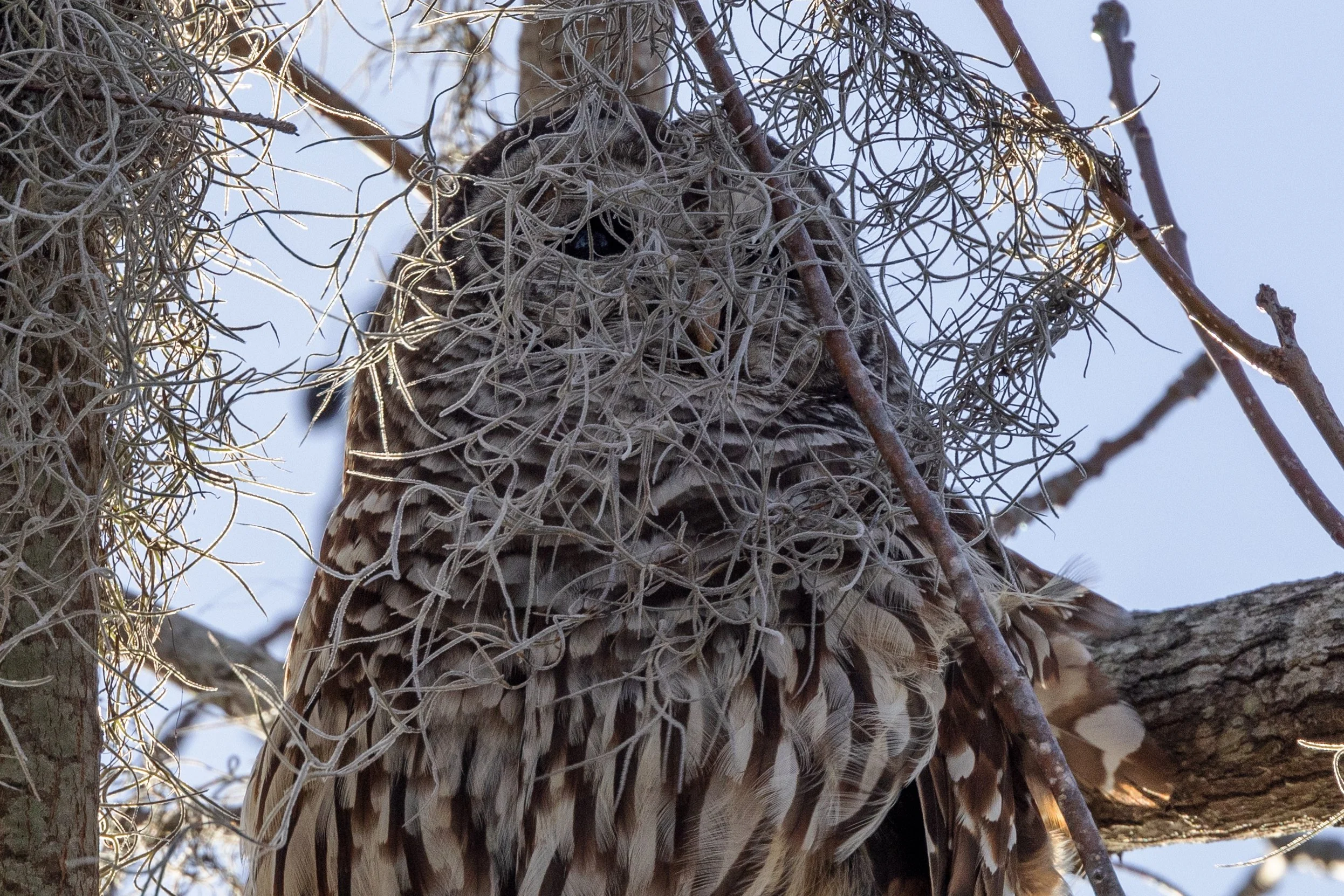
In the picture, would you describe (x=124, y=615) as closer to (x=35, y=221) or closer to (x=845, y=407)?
(x=35, y=221)

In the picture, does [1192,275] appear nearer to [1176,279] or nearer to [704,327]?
[1176,279]

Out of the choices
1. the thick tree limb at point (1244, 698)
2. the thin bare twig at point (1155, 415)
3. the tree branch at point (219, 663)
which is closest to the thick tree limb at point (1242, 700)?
the thick tree limb at point (1244, 698)

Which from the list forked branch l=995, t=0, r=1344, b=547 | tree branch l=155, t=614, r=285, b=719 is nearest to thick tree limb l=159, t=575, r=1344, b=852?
forked branch l=995, t=0, r=1344, b=547

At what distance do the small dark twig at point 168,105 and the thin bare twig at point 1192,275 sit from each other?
106cm

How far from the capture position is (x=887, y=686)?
73.1 inches

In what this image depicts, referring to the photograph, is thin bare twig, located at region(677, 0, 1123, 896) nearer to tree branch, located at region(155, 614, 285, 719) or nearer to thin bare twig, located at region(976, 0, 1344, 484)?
thin bare twig, located at region(976, 0, 1344, 484)

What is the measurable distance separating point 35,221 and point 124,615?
1.55ft

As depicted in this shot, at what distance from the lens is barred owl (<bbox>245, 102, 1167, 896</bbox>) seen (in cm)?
155

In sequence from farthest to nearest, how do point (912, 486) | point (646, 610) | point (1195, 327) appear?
1. point (1195, 327)
2. point (646, 610)
3. point (912, 486)

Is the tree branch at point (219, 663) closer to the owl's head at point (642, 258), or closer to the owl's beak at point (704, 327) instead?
the owl's head at point (642, 258)

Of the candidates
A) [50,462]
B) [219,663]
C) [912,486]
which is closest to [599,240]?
[912,486]

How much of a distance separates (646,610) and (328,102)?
135cm

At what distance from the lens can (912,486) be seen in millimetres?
1354

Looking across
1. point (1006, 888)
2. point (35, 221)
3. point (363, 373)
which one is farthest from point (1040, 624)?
point (35, 221)
